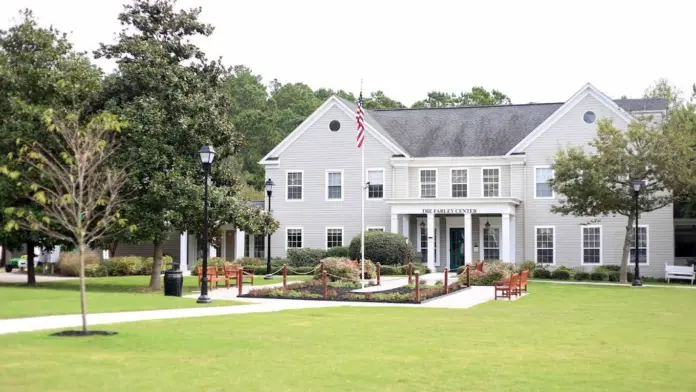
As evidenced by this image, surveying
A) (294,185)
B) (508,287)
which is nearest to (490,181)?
(294,185)

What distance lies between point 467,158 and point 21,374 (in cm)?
3542

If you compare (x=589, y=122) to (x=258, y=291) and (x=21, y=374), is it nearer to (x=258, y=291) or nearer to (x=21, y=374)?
(x=258, y=291)

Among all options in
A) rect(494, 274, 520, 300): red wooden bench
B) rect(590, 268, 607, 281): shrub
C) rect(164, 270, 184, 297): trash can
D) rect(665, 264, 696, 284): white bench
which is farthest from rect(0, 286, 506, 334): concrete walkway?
rect(665, 264, 696, 284): white bench

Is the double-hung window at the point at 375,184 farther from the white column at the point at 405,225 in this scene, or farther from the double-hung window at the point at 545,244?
the double-hung window at the point at 545,244

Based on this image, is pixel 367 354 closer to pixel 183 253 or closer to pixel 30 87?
pixel 30 87

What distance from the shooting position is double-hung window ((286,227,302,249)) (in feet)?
152

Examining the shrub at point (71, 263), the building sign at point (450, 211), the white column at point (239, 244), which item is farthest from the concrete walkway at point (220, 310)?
the white column at point (239, 244)

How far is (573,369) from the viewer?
11.8 m

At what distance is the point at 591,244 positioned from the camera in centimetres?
4241

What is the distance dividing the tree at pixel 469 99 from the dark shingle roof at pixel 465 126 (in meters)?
21.9

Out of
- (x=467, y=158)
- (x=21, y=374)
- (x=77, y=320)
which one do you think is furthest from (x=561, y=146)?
(x=21, y=374)

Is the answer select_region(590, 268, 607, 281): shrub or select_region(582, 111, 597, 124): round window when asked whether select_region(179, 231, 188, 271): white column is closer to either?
select_region(590, 268, 607, 281): shrub

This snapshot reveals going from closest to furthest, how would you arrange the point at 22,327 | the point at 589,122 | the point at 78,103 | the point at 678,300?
1. the point at 22,327
2. the point at 678,300
3. the point at 78,103
4. the point at 589,122

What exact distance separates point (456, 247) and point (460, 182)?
353cm
